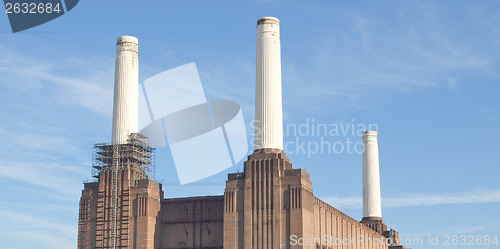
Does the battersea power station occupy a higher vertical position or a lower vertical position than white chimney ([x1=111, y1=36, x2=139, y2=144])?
lower

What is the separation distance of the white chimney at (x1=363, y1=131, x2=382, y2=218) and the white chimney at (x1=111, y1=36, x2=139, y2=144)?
57930mm

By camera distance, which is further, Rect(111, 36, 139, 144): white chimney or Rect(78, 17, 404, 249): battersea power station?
Rect(111, 36, 139, 144): white chimney

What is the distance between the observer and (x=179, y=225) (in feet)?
321

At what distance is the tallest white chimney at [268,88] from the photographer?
93.5 m

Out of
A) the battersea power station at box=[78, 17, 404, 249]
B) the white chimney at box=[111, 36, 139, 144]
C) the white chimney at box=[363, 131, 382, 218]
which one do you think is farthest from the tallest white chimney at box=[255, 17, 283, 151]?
the white chimney at box=[363, 131, 382, 218]

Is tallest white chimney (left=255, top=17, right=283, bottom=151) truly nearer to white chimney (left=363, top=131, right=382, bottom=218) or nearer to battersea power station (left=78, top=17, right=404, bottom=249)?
battersea power station (left=78, top=17, right=404, bottom=249)

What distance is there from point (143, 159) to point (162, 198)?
557 centimetres

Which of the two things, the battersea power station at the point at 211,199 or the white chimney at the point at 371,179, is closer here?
the battersea power station at the point at 211,199

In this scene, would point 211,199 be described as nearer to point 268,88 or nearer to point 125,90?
point 268,88

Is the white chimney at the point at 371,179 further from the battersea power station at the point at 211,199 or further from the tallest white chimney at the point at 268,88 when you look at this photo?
the tallest white chimney at the point at 268,88

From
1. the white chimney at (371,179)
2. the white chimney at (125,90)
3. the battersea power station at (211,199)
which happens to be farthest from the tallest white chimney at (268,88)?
the white chimney at (371,179)

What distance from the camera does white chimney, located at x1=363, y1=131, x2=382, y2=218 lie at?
144625 mm

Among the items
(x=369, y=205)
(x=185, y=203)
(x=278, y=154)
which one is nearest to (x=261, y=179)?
(x=278, y=154)

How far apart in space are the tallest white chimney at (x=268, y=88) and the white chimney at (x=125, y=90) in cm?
1676
